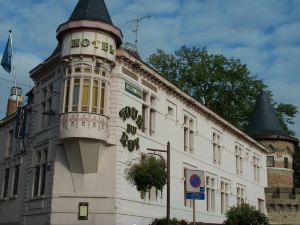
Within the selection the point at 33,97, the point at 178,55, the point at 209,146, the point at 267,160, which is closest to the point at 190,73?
the point at 178,55

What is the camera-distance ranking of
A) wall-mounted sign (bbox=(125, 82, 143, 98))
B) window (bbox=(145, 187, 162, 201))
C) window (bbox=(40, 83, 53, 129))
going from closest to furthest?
wall-mounted sign (bbox=(125, 82, 143, 98)) < window (bbox=(145, 187, 162, 201)) < window (bbox=(40, 83, 53, 129))

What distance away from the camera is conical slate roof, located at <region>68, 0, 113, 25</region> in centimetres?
2512

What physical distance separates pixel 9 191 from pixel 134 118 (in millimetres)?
11183

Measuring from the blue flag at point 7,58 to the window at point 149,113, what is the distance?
8557 millimetres

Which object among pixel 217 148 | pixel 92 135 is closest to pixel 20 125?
pixel 92 135

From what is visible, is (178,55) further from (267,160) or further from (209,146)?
(209,146)

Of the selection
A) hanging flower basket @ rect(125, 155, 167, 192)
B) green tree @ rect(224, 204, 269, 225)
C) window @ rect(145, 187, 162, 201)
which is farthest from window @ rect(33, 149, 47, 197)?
green tree @ rect(224, 204, 269, 225)

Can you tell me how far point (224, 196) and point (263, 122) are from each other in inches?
642

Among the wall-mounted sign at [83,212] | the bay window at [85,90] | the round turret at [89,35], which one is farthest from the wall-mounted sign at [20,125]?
the wall-mounted sign at [83,212]

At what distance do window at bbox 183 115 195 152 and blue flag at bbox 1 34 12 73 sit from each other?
1221cm

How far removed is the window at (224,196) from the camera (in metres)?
37.0

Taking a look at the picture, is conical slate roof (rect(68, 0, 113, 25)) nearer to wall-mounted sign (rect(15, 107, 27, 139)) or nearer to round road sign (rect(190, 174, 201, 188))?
wall-mounted sign (rect(15, 107, 27, 139))

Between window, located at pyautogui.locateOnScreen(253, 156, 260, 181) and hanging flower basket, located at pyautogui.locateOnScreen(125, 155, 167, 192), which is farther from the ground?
window, located at pyautogui.locateOnScreen(253, 156, 260, 181)

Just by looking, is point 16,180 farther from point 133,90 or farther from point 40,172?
point 133,90
